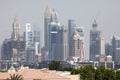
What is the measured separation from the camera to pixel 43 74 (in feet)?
229

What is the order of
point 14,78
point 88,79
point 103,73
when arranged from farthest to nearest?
point 103,73 → point 88,79 → point 14,78

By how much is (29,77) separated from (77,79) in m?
9.67

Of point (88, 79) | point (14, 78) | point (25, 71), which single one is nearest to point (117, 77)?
point (88, 79)

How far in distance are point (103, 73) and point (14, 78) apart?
30.5 meters

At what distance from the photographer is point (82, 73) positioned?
8962cm

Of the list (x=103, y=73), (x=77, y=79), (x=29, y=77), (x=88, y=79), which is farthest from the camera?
(x=103, y=73)

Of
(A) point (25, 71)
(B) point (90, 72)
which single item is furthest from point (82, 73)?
(A) point (25, 71)

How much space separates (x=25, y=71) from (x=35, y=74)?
1840 mm

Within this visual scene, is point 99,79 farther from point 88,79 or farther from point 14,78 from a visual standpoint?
point 14,78

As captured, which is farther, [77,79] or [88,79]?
[88,79]

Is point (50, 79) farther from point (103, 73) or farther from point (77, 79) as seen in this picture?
point (103, 73)

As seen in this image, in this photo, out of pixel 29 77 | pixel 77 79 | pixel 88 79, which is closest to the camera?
pixel 29 77

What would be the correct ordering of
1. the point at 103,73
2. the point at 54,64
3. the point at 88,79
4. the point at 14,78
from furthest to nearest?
the point at 54,64, the point at 103,73, the point at 88,79, the point at 14,78

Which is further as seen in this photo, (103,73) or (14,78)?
(103,73)
